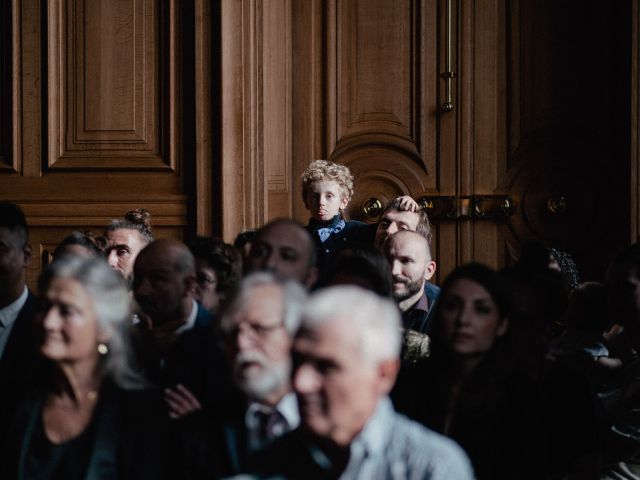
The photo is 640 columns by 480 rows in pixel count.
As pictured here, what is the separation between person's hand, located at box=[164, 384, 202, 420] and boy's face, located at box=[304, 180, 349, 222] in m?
2.30

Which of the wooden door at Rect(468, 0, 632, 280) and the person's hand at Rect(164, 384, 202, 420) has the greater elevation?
the wooden door at Rect(468, 0, 632, 280)

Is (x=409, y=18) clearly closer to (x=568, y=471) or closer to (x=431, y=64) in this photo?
(x=431, y=64)

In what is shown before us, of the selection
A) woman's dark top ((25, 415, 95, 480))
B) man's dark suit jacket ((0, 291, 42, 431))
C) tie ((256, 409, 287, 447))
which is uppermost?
man's dark suit jacket ((0, 291, 42, 431))

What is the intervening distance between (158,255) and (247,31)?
2.22 m

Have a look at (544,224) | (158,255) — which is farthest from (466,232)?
(158,255)

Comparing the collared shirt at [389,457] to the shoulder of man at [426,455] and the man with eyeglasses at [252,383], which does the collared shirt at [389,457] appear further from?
the man with eyeglasses at [252,383]

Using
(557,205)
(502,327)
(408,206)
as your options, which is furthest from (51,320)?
(557,205)

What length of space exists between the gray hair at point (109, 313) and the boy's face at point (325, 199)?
8.10 feet

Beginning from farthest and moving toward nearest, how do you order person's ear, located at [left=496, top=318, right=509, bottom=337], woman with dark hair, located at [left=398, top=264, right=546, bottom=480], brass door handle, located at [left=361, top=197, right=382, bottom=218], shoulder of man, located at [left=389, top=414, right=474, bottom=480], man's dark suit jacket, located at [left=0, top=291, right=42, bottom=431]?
brass door handle, located at [left=361, top=197, right=382, bottom=218]
man's dark suit jacket, located at [left=0, top=291, right=42, bottom=431]
person's ear, located at [left=496, top=318, right=509, bottom=337]
woman with dark hair, located at [left=398, top=264, right=546, bottom=480]
shoulder of man, located at [left=389, top=414, right=474, bottom=480]

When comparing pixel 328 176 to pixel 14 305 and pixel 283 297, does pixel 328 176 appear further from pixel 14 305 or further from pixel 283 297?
pixel 283 297

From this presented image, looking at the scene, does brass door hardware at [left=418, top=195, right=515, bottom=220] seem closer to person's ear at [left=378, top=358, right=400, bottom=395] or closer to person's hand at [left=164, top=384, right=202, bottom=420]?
person's hand at [left=164, top=384, right=202, bottom=420]

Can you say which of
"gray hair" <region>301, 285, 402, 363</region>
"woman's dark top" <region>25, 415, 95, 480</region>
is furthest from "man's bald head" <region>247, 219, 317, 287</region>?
"gray hair" <region>301, 285, 402, 363</region>

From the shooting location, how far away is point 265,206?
519cm

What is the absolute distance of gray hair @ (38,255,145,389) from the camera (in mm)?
2285
